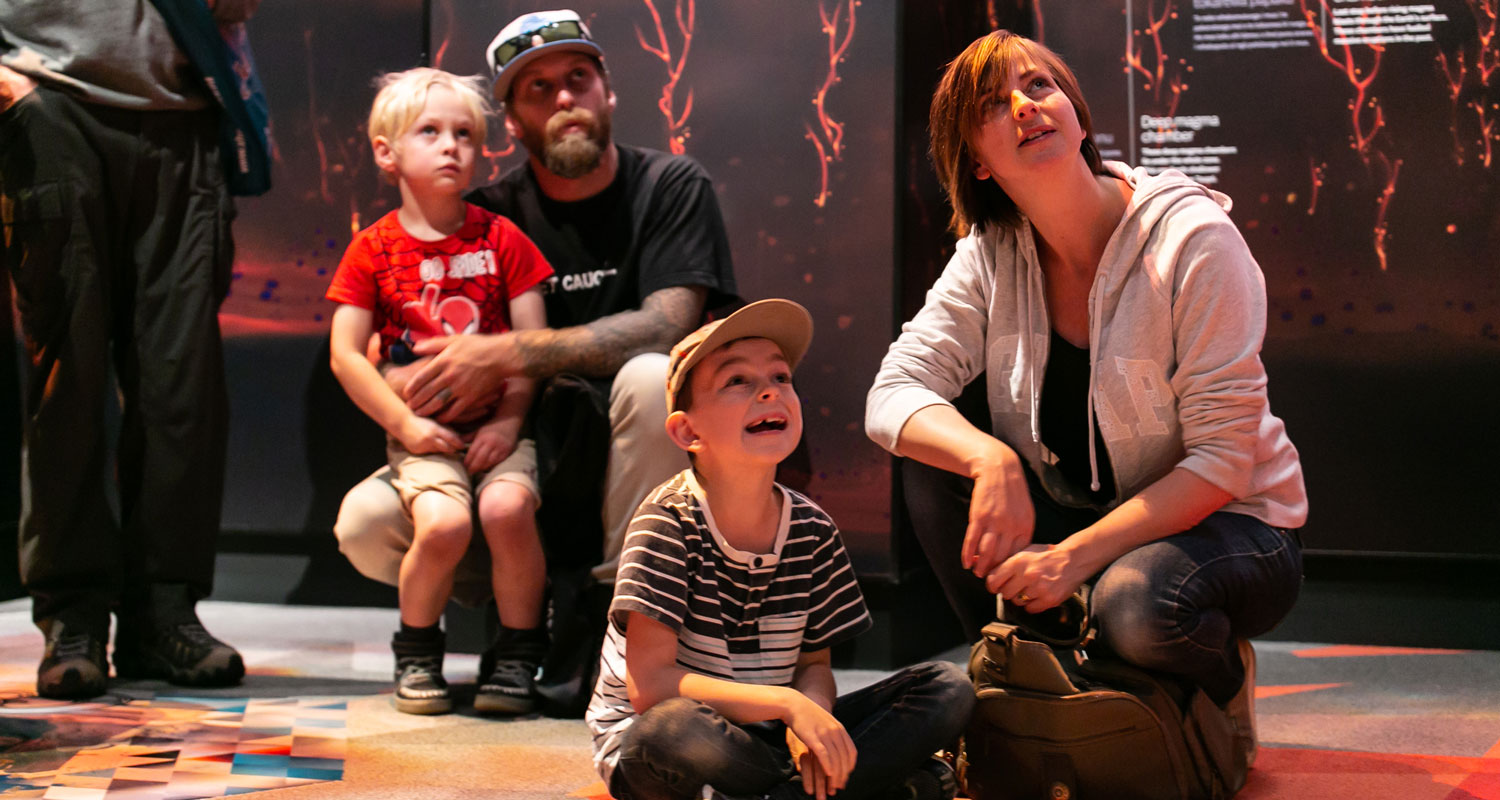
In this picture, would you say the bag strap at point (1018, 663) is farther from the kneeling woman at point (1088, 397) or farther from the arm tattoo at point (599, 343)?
the arm tattoo at point (599, 343)

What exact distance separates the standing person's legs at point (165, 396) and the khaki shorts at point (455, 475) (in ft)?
1.53

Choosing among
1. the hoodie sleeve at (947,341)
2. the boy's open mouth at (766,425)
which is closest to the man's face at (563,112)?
the hoodie sleeve at (947,341)

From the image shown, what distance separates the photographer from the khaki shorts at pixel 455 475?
2553mm

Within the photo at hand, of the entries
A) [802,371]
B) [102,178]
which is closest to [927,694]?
[802,371]

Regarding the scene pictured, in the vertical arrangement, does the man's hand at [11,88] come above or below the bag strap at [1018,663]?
above

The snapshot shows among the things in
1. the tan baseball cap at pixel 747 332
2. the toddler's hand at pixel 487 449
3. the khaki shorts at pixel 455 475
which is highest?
the tan baseball cap at pixel 747 332

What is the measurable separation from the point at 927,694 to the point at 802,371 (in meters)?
1.38

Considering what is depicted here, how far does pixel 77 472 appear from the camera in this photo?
2.62m

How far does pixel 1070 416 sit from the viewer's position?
6.79 ft

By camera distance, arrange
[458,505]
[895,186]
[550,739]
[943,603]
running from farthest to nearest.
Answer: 1. [943,603]
2. [895,186]
3. [458,505]
4. [550,739]

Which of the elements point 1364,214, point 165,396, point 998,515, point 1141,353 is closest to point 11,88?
point 165,396

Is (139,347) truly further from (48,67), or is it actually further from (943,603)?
(943,603)

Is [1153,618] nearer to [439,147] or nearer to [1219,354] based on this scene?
[1219,354]

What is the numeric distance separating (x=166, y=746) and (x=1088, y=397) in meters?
1.62
